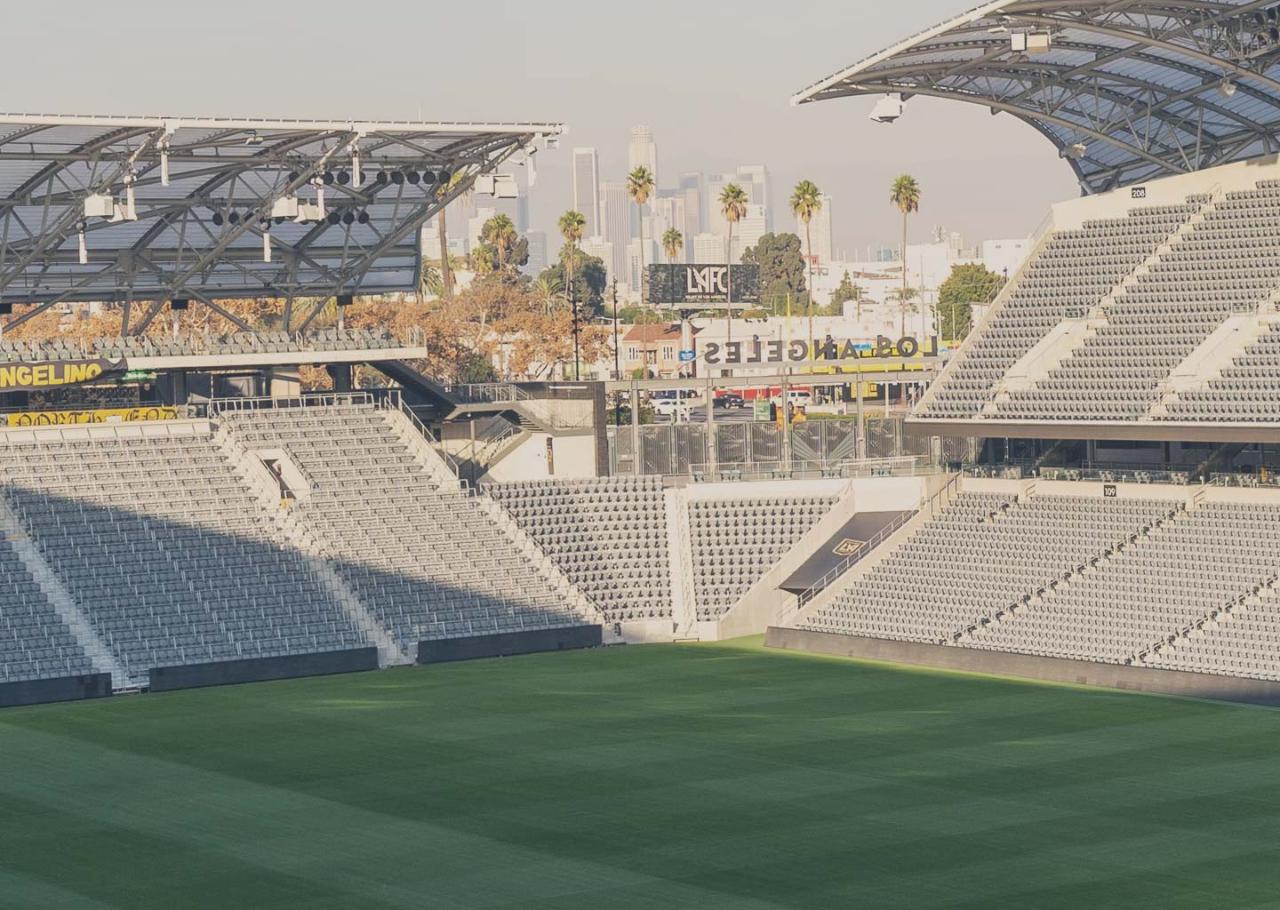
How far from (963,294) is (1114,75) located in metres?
106

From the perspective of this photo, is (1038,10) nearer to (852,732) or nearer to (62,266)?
(852,732)

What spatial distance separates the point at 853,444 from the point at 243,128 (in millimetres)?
22074

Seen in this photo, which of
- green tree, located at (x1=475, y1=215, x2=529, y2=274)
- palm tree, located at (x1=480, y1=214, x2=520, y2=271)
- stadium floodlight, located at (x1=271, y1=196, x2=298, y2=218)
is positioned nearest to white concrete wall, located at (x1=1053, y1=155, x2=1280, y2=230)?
stadium floodlight, located at (x1=271, y1=196, x2=298, y2=218)

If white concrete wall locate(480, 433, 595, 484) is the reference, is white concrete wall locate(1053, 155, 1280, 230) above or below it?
above

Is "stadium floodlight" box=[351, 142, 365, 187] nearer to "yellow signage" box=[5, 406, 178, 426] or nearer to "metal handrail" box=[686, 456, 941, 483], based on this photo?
"yellow signage" box=[5, 406, 178, 426]

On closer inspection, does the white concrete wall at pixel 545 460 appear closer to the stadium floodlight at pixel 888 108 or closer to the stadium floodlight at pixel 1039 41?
the stadium floodlight at pixel 888 108

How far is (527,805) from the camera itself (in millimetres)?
35406

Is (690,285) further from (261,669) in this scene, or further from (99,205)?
(261,669)

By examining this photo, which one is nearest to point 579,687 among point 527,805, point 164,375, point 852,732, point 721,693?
point 721,693

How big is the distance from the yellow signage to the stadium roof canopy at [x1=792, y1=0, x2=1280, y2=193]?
20617 mm

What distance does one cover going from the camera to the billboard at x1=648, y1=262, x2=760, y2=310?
295ft

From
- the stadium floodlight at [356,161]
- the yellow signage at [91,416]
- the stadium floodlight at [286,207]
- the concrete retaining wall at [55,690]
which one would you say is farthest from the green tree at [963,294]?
the concrete retaining wall at [55,690]

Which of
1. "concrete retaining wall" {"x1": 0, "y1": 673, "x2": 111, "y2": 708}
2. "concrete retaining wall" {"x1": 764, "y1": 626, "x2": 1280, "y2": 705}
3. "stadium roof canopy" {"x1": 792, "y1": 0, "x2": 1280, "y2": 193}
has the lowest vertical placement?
"concrete retaining wall" {"x1": 764, "y1": 626, "x2": 1280, "y2": 705}

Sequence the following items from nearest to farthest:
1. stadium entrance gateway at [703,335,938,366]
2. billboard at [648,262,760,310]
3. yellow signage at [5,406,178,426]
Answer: yellow signage at [5,406,178,426]
stadium entrance gateway at [703,335,938,366]
billboard at [648,262,760,310]
